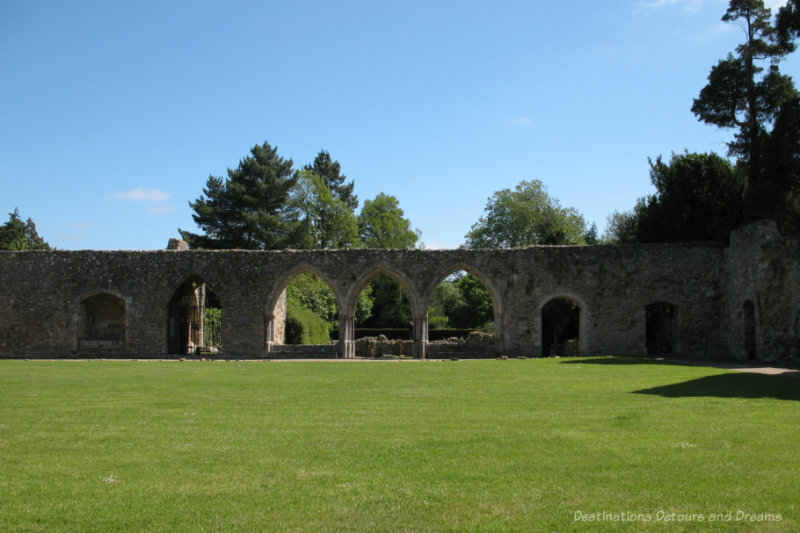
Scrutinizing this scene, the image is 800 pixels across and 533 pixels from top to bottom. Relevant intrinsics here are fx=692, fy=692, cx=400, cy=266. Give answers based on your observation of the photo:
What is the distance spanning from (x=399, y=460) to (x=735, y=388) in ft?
24.2

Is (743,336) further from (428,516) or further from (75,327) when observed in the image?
(75,327)

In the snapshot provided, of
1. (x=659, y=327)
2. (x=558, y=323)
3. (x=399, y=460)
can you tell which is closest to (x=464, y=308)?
(x=558, y=323)

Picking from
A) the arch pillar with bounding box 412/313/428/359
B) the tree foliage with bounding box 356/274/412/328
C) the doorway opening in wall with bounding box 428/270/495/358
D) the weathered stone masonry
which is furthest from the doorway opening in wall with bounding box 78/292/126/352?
the tree foliage with bounding box 356/274/412/328

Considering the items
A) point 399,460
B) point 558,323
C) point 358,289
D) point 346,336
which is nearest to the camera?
point 399,460

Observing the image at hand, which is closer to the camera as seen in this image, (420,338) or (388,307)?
(420,338)

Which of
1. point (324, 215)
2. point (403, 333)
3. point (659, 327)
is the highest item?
point (324, 215)

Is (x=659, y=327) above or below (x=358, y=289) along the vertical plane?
below

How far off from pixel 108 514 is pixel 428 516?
2080mm

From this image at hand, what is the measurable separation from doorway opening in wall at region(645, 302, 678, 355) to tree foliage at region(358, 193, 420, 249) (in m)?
28.8

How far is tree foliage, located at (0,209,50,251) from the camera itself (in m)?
42.2

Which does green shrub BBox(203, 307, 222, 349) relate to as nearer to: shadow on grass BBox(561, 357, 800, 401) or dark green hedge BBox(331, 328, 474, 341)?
dark green hedge BBox(331, 328, 474, 341)

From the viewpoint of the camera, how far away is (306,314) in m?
31.9

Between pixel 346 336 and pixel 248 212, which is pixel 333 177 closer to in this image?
pixel 248 212

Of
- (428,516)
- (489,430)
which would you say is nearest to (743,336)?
(489,430)
